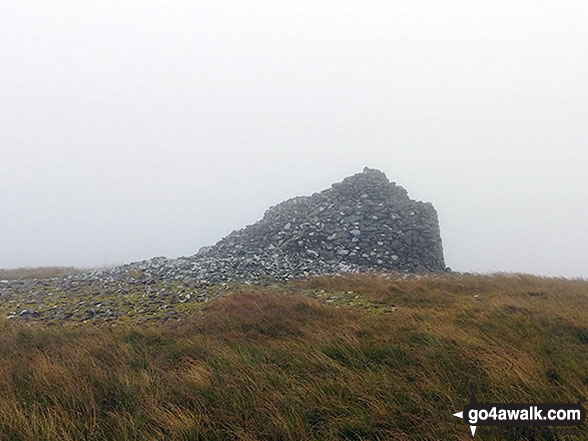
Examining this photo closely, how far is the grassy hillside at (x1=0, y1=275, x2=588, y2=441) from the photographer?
3697 millimetres

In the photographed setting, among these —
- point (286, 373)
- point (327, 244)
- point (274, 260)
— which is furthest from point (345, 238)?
point (286, 373)

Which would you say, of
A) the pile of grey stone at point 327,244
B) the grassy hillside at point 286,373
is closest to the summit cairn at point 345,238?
the pile of grey stone at point 327,244

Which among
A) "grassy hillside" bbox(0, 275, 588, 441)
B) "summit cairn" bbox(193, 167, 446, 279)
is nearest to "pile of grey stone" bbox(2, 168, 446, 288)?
"summit cairn" bbox(193, 167, 446, 279)

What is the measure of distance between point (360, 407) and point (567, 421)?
233cm

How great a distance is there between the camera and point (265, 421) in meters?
3.79

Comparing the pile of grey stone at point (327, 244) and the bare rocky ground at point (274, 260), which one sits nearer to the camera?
the bare rocky ground at point (274, 260)

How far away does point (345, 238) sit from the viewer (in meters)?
19.0

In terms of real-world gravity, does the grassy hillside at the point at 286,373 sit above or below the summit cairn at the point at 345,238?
below

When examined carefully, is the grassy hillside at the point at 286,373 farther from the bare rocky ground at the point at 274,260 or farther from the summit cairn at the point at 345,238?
the summit cairn at the point at 345,238

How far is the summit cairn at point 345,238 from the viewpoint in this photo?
55.9ft

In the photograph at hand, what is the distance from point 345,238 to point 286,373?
569 inches

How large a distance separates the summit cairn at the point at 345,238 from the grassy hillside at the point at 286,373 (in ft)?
26.7

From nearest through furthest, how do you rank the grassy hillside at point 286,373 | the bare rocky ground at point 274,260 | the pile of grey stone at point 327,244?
the grassy hillside at point 286,373
the bare rocky ground at point 274,260
the pile of grey stone at point 327,244

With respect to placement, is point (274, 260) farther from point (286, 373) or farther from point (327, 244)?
point (286, 373)
